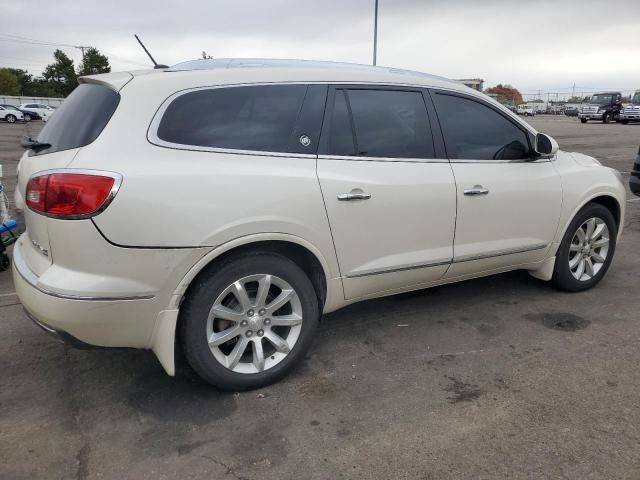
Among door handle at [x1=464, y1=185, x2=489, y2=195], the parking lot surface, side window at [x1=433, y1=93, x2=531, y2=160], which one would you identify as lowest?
the parking lot surface

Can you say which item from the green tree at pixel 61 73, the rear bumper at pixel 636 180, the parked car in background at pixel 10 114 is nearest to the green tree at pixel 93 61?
the green tree at pixel 61 73

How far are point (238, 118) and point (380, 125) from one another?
94 centimetres

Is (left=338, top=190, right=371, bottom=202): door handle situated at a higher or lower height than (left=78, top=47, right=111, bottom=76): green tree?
lower

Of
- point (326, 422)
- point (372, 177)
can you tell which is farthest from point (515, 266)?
point (326, 422)

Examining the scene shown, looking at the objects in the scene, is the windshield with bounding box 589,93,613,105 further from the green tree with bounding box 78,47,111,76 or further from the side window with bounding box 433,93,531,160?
the green tree with bounding box 78,47,111,76

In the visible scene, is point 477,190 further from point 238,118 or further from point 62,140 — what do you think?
point 62,140

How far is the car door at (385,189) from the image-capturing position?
311 cm

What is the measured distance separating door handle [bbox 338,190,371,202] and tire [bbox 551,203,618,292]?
2049 mm

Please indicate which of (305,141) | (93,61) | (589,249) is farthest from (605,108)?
(93,61)

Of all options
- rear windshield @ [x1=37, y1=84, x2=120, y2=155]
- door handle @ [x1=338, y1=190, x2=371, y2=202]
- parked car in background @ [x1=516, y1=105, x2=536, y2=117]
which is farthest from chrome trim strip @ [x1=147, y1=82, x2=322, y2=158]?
parked car in background @ [x1=516, y1=105, x2=536, y2=117]

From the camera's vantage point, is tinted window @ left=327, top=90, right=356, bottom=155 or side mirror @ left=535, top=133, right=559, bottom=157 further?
side mirror @ left=535, top=133, right=559, bottom=157

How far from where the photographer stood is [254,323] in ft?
9.64

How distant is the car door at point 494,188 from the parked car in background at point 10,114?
46363mm

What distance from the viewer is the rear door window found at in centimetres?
274
